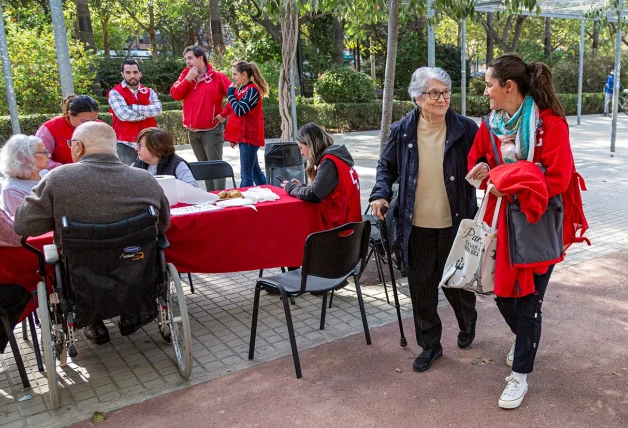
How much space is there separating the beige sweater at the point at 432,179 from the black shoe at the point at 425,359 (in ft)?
2.62

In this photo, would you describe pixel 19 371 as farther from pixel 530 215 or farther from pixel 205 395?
pixel 530 215

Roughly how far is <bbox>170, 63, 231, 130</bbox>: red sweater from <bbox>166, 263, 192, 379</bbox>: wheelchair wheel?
408 cm

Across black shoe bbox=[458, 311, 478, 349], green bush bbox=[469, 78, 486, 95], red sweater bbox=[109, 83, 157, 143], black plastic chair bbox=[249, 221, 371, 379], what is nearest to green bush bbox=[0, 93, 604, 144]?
green bush bbox=[469, 78, 486, 95]

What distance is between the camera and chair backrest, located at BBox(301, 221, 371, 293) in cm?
373

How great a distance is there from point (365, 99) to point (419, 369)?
17.0 m

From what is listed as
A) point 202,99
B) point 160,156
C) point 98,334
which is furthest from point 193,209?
point 202,99

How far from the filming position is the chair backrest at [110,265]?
3.36 metres

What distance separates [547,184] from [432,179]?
0.74 m

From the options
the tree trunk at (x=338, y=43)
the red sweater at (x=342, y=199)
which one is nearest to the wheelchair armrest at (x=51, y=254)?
the red sweater at (x=342, y=199)

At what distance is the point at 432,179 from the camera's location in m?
3.68

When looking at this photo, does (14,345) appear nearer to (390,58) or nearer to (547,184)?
(547,184)

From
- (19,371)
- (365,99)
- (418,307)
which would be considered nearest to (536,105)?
(418,307)

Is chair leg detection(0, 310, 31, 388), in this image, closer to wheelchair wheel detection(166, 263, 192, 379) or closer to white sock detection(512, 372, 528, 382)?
wheelchair wheel detection(166, 263, 192, 379)

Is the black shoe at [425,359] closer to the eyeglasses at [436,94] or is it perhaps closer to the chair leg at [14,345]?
the eyeglasses at [436,94]
